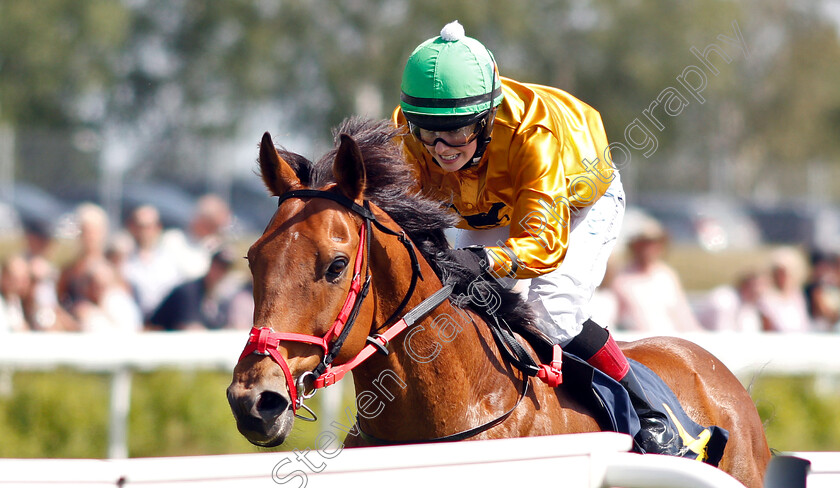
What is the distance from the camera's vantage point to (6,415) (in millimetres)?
5090

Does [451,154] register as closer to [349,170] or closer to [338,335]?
[349,170]

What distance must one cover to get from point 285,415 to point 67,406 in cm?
370

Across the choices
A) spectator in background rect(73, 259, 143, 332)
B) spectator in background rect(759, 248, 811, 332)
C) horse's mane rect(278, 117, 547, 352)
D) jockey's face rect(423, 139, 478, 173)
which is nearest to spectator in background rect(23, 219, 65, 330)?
spectator in background rect(73, 259, 143, 332)

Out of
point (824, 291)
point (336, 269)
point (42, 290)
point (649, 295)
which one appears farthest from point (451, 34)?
point (824, 291)

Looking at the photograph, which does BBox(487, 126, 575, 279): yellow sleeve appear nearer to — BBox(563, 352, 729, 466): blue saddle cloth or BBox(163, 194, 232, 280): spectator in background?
BBox(563, 352, 729, 466): blue saddle cloth

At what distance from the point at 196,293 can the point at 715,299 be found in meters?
3.88

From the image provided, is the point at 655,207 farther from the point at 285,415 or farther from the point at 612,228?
the point at 285,415

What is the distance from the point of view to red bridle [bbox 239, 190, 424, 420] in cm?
194

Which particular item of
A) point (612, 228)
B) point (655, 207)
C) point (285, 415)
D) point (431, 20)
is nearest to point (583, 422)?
point (612, 228)

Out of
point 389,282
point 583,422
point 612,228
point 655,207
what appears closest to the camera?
point 389,282

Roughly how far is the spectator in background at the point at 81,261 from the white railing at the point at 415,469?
4.82 m

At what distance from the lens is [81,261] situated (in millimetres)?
5988

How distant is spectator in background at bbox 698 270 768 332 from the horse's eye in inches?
201

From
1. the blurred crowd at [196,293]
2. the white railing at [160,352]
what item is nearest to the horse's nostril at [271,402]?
the white railing at [160,352]
